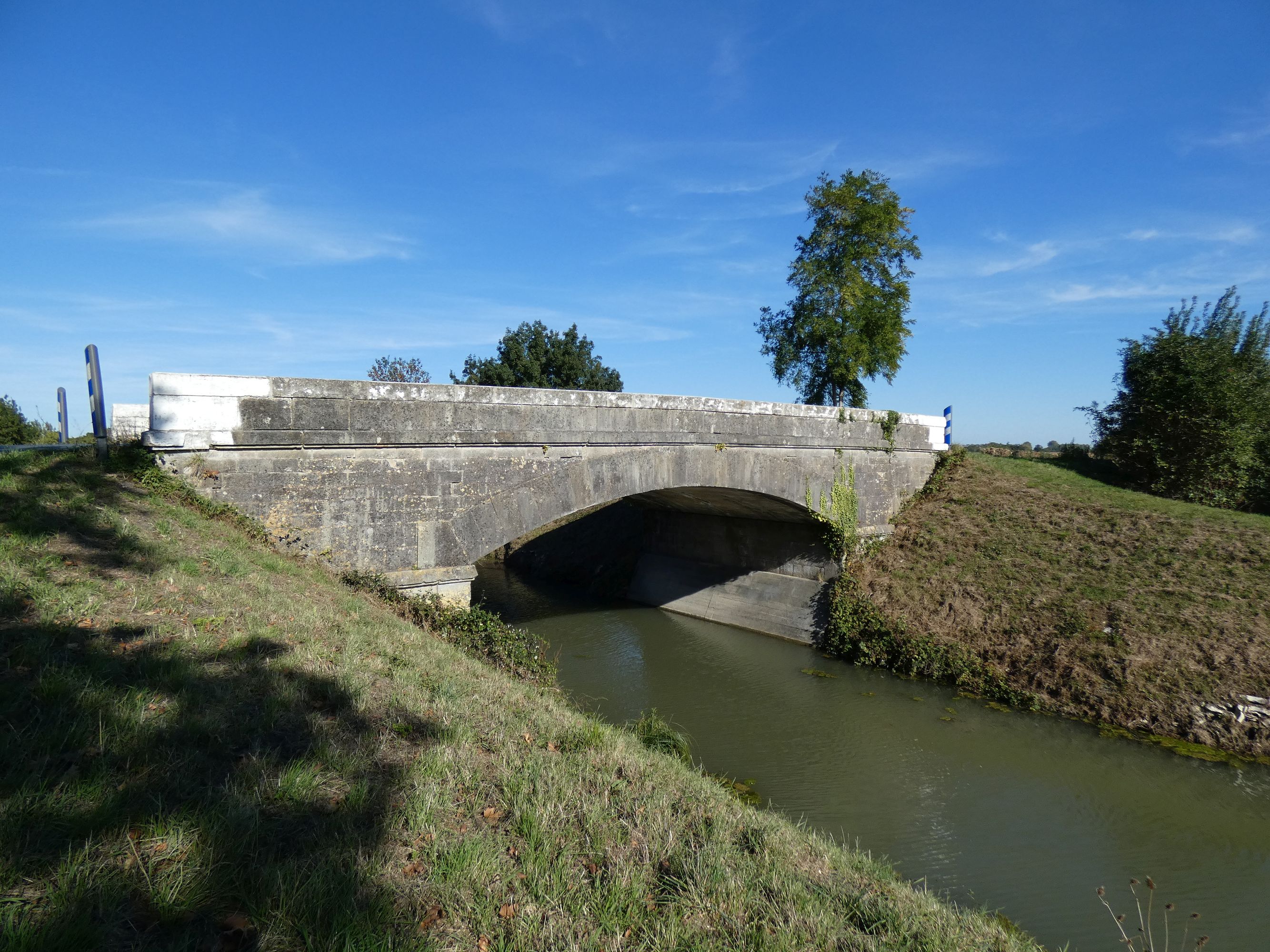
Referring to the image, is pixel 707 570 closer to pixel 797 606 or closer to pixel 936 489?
pixel 797 606

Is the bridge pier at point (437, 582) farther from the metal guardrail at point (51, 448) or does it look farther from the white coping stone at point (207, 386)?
the metal guardrail at point (51, 448)

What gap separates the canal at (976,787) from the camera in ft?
17.9

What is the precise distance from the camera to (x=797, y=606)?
516 inches

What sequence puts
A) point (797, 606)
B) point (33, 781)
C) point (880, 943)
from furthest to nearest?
point (797, 606), point (880, 943), point (33, 781)

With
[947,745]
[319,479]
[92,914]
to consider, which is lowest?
[947,745]

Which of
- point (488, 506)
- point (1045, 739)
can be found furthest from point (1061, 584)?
point (488, 506)

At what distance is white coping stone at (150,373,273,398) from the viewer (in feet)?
21.1

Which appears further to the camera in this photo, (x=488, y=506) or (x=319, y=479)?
(x=488, y=506)

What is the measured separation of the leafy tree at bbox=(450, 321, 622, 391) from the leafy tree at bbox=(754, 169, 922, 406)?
32.4ft

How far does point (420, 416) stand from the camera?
7.62m

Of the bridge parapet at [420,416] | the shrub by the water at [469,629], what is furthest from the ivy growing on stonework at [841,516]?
the shrub by the water at [469,629]

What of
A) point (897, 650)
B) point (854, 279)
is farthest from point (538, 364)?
point (897, 650)

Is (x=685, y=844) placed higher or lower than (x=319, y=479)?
lower

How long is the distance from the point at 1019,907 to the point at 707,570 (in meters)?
10.1
